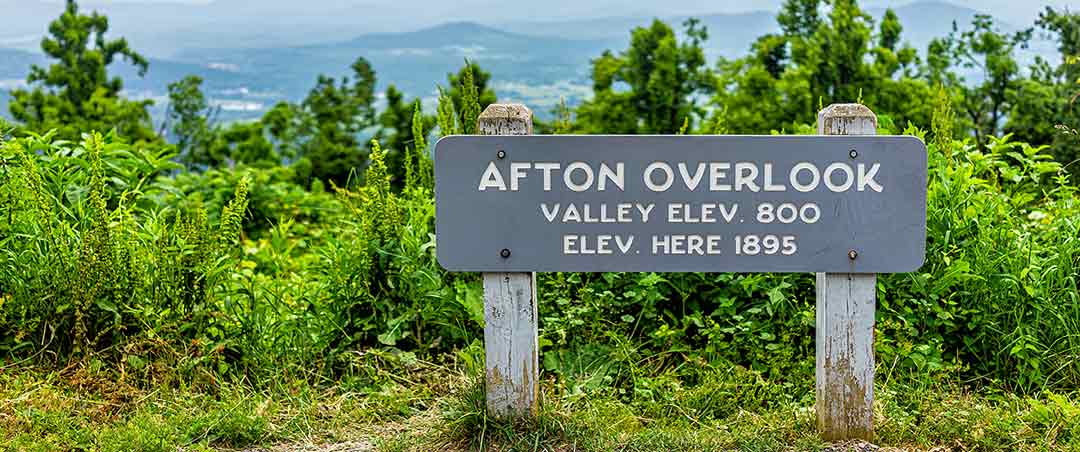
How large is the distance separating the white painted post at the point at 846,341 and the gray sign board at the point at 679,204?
0.28 ft

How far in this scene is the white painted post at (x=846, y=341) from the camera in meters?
3.43

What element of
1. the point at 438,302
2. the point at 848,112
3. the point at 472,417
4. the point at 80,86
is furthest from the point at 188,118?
the point at 848,112

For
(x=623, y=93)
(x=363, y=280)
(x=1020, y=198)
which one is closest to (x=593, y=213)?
(x=363, y=280)

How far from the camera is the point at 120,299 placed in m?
4.18

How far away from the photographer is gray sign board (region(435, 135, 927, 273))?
11.2 ft

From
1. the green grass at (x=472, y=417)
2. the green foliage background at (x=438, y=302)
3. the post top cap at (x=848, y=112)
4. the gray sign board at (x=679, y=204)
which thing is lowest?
the green grass at (x=472, y=417)

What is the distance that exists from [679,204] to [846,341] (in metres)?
0.74

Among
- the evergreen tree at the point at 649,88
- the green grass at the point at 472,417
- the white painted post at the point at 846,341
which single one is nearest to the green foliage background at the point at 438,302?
the green grass at the point at 472,417

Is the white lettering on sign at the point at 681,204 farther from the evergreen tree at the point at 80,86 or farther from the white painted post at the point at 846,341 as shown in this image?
the evergreen tree at the point at 80,86

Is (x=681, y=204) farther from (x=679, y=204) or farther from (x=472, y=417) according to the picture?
(x=472, y=417)

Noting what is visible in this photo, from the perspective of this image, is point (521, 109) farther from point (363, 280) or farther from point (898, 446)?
point (898, 446)

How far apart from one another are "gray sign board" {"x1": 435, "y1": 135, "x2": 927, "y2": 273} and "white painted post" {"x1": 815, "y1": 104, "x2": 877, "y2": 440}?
9 cm

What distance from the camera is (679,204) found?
345 cm

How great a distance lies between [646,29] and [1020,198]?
66.8 feet
